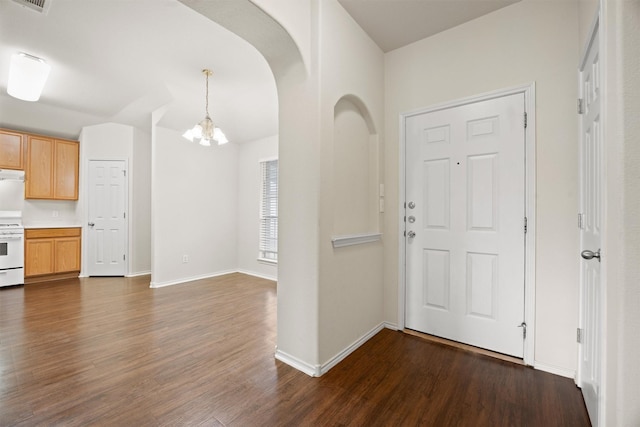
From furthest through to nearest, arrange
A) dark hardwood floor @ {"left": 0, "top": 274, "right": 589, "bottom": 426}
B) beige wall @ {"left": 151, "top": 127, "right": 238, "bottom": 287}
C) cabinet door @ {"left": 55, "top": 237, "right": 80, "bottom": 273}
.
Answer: cabinet door @ {"left": 55, "top": 237, "right": 80, "bottom": 273}, beige wall @ {"left": 151, "top": 127, "right": 238, "bottom": 287}, dark hardwood floor @ {"left": 0, "top": 274, "right": 589, "bottom": 426}

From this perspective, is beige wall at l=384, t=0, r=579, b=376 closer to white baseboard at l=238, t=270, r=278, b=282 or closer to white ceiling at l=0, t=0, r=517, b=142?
white ceiling at l=0, t=0, r=517, b=142

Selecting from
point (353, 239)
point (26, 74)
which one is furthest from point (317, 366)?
point (26, 74)

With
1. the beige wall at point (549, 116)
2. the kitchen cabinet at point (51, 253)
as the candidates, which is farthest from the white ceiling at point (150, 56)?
the kitchen cabinet at point (51, 253)

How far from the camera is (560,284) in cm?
198

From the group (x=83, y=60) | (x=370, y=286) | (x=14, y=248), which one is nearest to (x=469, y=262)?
(x=370, y=286)

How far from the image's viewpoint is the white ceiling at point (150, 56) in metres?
2.31

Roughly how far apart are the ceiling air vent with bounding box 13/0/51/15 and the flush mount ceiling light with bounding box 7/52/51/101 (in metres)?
1.26

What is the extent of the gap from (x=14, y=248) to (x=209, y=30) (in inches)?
187

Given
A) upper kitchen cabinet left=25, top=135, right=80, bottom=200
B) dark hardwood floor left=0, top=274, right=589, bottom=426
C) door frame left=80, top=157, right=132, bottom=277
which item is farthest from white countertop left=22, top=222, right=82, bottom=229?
dark hardwood floor left=0, top=274, right=589, bottom=426

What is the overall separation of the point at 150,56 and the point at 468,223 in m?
3.72

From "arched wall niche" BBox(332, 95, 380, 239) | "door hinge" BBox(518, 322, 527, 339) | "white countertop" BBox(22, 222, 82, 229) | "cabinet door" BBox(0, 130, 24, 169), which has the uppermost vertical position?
"cabinet door" BBox(0, 130, 24, 169)

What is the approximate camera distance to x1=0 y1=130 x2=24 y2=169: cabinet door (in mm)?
4406

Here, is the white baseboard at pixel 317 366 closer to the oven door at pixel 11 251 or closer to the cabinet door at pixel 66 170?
the oven door at pixel 11 251

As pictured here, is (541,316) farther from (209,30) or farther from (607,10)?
(209,30)
